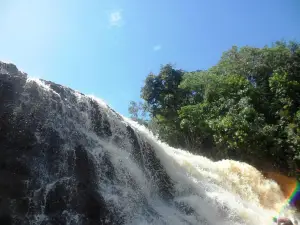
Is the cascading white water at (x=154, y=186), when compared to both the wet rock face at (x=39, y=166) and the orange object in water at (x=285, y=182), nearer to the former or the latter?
the wet rock face at (x=39, y=166)

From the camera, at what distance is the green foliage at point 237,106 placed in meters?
18.9

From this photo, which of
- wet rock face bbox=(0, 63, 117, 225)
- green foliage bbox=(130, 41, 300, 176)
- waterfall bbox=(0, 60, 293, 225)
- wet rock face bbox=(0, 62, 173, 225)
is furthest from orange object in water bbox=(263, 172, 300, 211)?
wet rock face bbox=(0, 63, 117, 225)

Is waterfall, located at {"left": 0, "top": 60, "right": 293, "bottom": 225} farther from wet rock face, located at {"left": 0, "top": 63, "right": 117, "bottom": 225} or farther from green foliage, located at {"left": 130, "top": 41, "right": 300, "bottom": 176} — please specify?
green foliage, located at {"left": 130, "top": 41, "right": 300, "bottom": 176}

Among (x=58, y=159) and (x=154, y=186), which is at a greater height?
(x=154, y=186)

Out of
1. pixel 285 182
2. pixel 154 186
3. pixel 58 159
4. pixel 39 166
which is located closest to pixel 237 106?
pixel 285 182

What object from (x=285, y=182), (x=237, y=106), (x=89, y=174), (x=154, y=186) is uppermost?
(x=237, y=106)

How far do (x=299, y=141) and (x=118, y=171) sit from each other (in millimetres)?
10996

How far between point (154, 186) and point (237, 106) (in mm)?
10820

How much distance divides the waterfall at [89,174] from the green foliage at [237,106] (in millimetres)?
4894

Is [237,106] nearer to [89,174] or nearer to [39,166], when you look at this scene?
[89,174]

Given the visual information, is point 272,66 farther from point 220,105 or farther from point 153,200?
point 153,200

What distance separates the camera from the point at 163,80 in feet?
90.2

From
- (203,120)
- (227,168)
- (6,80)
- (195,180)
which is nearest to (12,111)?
(6,80)

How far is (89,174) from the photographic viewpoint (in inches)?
404
